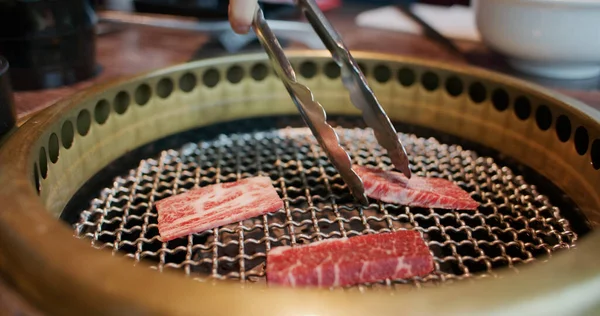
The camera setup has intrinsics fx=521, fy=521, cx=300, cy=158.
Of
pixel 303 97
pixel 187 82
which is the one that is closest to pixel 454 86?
pixel 303 97

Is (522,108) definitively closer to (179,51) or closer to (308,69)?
(308,69)

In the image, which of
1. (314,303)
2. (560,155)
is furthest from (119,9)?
(314,303)

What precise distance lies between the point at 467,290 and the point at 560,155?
0.66 metres

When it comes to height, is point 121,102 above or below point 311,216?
above

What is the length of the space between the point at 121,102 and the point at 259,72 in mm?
356

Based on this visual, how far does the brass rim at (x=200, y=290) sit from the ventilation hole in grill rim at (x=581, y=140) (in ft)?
1.41

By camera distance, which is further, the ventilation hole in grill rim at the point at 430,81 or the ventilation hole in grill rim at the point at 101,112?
the ventilation hole in grill rim at the point at 430,81

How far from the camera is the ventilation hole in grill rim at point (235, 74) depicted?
51.0 inches

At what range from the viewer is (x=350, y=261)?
761 mm

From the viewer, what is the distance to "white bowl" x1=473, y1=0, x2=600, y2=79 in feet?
5.08

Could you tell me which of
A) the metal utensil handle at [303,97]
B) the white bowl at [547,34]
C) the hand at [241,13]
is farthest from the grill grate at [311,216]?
the white bowl at [547,34]

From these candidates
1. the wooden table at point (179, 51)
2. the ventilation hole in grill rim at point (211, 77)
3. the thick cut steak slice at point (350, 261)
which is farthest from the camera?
the wooden table at point (179, 51)

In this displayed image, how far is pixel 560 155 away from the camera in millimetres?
1050

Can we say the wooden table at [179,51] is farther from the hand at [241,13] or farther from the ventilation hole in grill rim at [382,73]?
the hand at [241,13]
